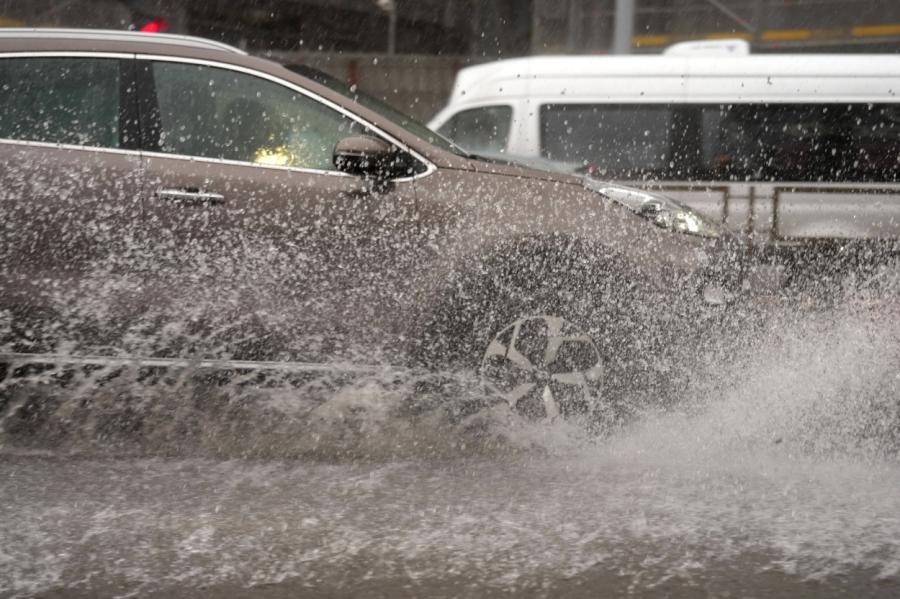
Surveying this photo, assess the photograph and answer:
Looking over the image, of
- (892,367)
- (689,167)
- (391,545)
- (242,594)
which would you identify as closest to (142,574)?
(242,594)

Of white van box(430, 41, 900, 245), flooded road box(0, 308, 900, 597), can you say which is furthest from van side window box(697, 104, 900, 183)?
flooded road box(0, 308, 900, 597)

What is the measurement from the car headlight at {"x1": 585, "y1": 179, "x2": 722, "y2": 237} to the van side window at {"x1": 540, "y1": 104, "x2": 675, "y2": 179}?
398 cm

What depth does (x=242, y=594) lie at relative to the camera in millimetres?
3496

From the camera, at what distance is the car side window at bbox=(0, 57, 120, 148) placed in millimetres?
5473

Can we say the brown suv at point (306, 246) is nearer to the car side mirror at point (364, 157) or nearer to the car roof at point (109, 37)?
the car side mirror at point (364, 157)

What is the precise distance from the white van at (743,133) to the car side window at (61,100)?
14.9 ft

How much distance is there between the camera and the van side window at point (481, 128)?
10.2 m

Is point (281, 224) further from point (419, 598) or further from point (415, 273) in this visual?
point (419, 598)

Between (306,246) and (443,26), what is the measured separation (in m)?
18.0

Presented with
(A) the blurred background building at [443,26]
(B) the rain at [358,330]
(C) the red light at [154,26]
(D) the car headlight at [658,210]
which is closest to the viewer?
(B) the rain at [358,330]

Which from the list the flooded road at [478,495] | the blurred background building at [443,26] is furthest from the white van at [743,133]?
the blurred background building at [443,26]

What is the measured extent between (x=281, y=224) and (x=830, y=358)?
2.94m

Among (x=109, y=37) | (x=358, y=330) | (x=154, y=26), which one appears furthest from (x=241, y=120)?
(x=154, y=26)

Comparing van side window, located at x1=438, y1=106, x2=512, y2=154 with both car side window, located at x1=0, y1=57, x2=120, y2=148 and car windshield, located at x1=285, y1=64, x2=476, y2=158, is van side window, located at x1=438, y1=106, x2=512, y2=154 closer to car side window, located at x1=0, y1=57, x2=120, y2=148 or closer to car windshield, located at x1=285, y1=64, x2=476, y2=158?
car windshield, located at x1=285, y1=64, x2=476, y2=158
